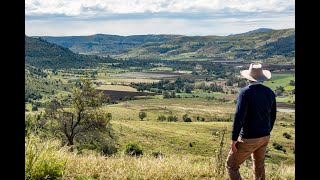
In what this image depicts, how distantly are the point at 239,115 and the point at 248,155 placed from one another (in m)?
0.68

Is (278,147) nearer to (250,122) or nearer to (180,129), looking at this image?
(180,129)

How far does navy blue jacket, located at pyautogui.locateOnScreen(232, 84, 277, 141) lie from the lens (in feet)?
17.9

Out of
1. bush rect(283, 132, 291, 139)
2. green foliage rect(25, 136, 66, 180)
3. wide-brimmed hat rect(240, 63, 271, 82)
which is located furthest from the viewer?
bush rect(283, 132, 291, 139)

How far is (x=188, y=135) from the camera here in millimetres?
73562

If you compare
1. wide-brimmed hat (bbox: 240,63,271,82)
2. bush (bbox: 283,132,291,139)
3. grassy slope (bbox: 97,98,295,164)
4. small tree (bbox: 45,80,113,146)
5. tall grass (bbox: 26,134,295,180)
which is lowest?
bush (bbox: 283,132,291,139)

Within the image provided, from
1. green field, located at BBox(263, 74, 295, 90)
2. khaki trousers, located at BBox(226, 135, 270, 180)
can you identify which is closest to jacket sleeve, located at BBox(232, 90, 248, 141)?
khaki trousers, located at BBox(226, 135, 270, 180)

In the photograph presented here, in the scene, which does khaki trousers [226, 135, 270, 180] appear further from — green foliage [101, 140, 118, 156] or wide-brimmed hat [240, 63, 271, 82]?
green foliage [101, 140, 118, 156]

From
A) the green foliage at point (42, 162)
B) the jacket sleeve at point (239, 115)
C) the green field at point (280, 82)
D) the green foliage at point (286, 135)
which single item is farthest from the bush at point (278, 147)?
the green field at point (280, 82)

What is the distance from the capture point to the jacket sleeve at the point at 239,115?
5.38 m

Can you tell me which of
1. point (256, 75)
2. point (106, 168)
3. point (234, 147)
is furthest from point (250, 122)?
point (106, 168)

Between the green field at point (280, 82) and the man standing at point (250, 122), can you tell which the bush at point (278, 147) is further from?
the green field at point (280, 82)

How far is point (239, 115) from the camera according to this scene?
542 centimetres
